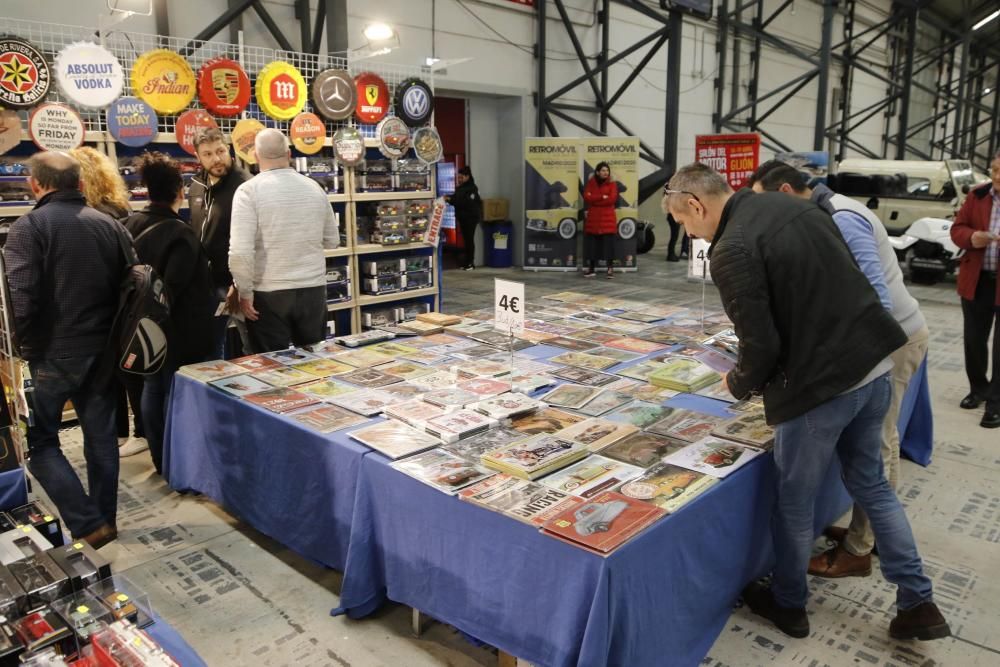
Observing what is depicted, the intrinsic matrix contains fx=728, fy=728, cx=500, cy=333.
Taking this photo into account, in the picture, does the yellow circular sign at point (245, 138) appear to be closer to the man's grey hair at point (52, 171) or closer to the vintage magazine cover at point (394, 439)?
the man's grey hair at point (52, 171)

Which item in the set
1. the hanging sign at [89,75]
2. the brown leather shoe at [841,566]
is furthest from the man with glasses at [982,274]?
the hanging sign at [89,75]

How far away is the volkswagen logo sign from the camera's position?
5.96 m

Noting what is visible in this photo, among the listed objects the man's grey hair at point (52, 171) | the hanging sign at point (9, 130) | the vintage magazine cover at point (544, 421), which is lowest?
the vintage magazine cover at point (544, 421)

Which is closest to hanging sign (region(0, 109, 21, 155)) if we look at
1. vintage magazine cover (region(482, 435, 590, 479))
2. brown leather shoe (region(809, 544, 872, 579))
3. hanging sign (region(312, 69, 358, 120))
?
hanging sign (region(312, 69, 358, 120))

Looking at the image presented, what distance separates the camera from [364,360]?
3184mm

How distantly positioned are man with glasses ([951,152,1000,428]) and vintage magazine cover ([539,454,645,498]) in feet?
10.9

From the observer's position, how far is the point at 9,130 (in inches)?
155

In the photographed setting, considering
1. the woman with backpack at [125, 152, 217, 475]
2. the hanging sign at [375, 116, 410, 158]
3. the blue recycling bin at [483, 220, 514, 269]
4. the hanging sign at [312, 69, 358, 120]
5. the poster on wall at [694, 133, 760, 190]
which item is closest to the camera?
the woman with backpack at [125, 152, 217, 475]

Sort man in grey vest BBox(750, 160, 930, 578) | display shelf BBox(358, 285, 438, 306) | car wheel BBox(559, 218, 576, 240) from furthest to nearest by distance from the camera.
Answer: car wheel BBox(559, 218, 576, 240) → display shelf BBox(358, 285, 438, 306) → man in grey vest BBox(750, 160, 930, 578)

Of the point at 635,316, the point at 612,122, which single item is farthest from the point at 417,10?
the point at 635,316

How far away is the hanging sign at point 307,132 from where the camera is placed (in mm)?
5278

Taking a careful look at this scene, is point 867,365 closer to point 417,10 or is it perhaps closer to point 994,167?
point 994,167

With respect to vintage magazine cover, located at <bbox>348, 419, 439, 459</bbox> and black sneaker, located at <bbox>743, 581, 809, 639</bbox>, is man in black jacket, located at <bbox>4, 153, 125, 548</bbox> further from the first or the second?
black sneaker, located at <bbox>743, 581, 809, 639</bbox>

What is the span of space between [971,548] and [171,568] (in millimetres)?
3188
